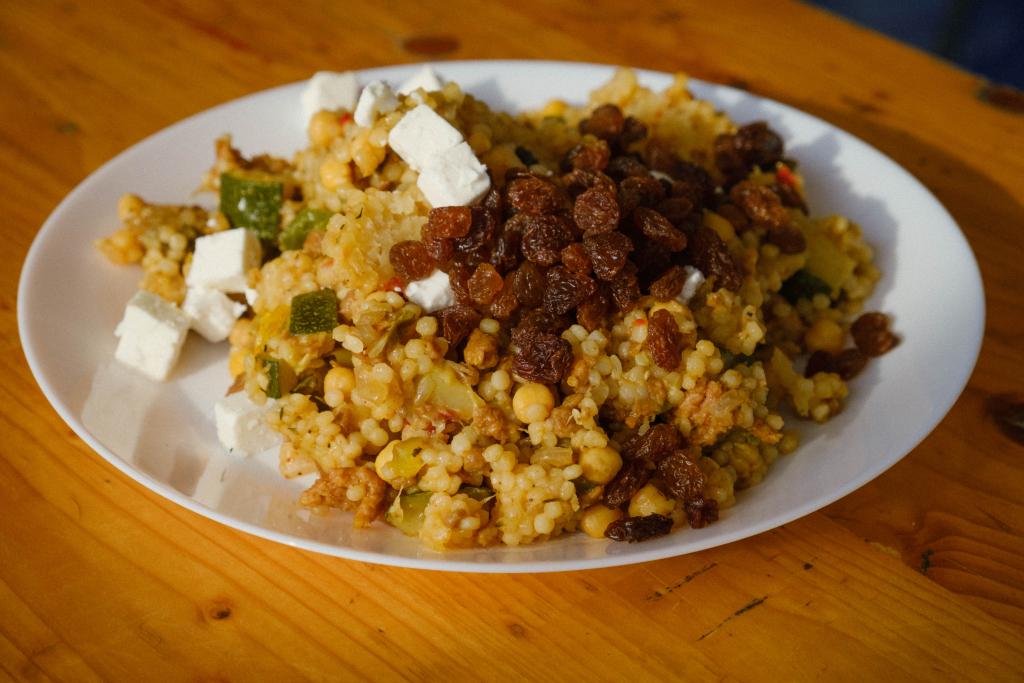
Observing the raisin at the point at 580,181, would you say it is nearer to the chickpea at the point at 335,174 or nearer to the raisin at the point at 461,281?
the raisin at the point at 461,281

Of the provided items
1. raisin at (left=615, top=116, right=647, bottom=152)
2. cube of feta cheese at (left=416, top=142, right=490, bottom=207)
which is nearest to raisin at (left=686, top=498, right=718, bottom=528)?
cube of feta cheese at (left=416, top=142, right=490, bottom=207)

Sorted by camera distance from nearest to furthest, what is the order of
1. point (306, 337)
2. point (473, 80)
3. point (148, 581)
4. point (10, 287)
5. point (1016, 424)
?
1. point (148, 581)
2. point (306, 337)
3. point (1016, 424)
4. point (10, 287)
5. point (473, 80)

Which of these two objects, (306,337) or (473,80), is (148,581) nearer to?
(306,337)

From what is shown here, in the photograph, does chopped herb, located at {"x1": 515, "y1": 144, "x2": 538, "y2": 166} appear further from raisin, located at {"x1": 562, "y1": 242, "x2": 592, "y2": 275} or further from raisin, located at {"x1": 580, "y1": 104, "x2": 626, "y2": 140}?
raisin, located at {"x1": 562, "y1": 242, "x2": 592, "y2": 275}

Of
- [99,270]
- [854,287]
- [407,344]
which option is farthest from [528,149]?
[99,270]

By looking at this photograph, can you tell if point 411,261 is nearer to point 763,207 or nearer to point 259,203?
point 259,203

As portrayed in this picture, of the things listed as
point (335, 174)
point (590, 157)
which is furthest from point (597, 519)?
point (335, 174)
